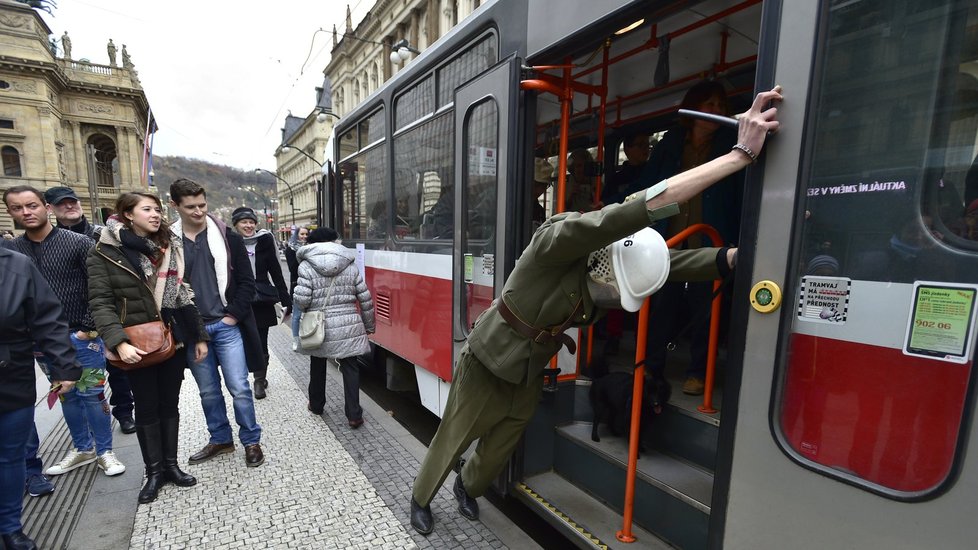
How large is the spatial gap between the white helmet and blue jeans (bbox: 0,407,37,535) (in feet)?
9.57

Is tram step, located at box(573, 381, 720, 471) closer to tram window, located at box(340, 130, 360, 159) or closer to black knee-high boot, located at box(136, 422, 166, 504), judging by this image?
black knee-high boot, located at box(136, 422, 166, 504)

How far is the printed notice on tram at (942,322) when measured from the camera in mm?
1057

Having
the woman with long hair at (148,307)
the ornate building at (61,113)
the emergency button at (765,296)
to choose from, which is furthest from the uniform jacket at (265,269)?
the ornate building at (61,113)

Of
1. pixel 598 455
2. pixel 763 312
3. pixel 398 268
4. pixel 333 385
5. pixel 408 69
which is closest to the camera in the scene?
pixel 763 312

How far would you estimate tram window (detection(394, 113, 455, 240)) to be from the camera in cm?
321

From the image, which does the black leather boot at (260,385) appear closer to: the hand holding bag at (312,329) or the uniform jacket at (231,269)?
the hand holding bag at (312,329)

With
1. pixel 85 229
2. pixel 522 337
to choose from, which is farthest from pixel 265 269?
pixel 522 337

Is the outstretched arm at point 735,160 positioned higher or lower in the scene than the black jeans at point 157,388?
higher

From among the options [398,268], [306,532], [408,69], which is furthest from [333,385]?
[408,69]

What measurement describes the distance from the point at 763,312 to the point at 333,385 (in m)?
4.75

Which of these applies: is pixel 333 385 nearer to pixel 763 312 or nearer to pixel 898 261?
pixel 763 312

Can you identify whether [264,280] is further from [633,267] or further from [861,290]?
[861,290]

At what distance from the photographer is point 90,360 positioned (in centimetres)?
310

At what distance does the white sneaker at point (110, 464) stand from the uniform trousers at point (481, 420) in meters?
2.35
